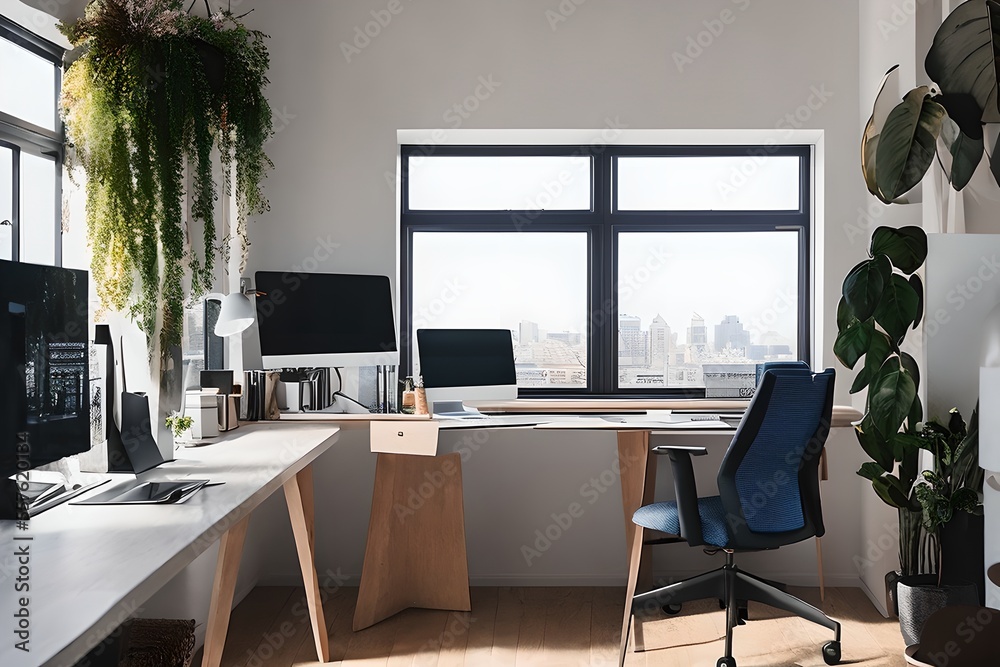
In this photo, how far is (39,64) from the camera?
2.66 meters

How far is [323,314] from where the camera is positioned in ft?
11.1

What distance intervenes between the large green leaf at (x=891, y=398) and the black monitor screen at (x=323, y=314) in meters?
1.95

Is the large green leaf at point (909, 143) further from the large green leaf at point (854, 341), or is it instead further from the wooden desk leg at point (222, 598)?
the wooden desk leg at point (222, 598)

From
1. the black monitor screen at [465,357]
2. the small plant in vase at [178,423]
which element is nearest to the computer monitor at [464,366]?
the black monitor screen at [465,357]

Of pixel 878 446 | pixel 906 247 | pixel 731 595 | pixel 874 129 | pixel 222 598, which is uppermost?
pixel 874 129

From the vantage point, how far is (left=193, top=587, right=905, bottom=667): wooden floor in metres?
2.90

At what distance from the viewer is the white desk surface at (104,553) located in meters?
1.08

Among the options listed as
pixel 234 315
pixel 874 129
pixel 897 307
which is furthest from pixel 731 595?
pixel 234 315

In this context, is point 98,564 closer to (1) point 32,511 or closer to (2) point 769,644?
(1) point 32,511

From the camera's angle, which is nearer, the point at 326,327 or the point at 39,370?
the point at 39,370

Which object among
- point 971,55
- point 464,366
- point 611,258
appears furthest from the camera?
point 611,258

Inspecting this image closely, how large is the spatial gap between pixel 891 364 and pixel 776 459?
56 cm

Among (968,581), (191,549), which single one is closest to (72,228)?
(191,549)

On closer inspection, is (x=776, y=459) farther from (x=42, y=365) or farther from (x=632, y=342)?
(x=42, y=365)
